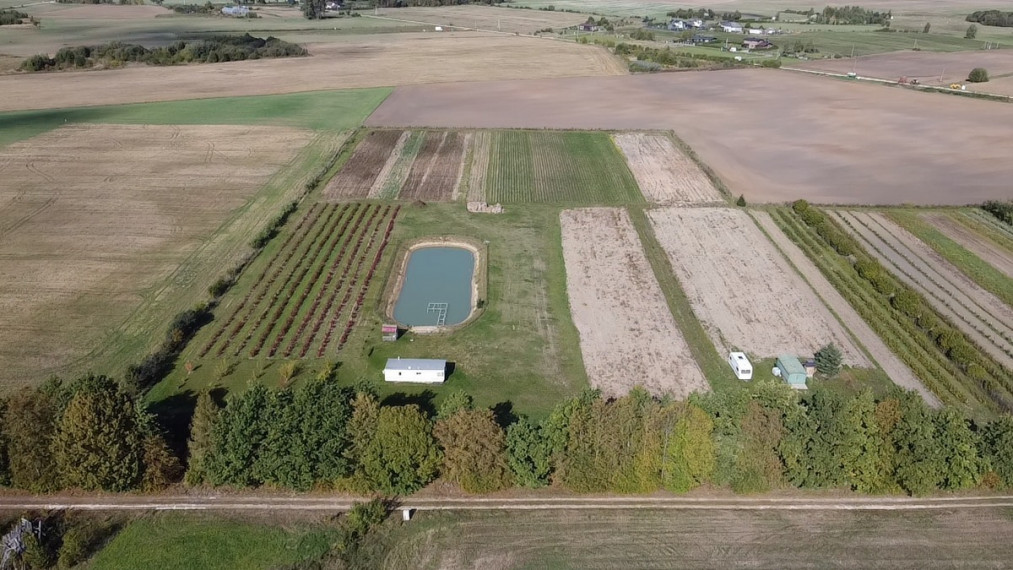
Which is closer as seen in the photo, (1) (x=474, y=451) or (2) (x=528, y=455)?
(1) (x=474, y=451)

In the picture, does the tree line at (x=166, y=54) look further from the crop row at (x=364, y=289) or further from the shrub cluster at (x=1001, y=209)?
the shrub cluster at (x=1001, y=209)

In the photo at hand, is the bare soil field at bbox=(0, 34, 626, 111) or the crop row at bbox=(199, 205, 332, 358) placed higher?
the bare soil field at bbox=(0, 34, 626, 111)

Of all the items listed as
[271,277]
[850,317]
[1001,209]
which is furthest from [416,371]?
[1001,209]

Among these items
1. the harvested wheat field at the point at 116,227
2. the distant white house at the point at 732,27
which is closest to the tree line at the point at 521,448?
the harvested wheat field at the point at 116,227

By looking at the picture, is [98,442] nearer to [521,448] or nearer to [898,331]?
[521,448]

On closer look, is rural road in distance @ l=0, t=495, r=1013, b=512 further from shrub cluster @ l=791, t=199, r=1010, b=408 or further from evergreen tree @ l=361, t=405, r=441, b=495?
shrub cluster @ l=791, t=199, r=1010, b=408

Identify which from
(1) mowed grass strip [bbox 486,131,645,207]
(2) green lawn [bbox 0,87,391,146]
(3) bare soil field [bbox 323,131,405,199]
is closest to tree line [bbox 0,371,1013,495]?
(1) mowed grass strip [bbox 486,131,645,207]
